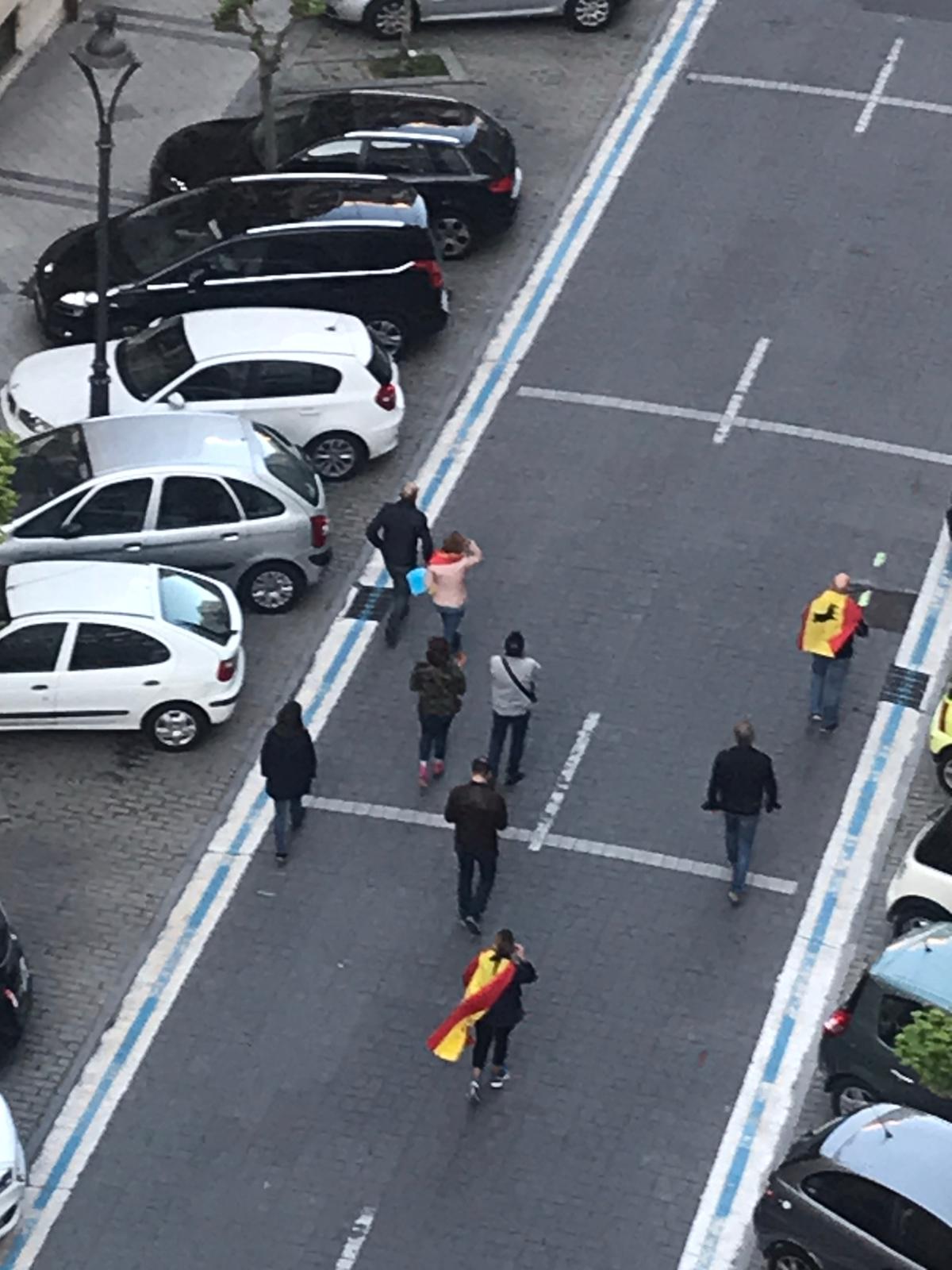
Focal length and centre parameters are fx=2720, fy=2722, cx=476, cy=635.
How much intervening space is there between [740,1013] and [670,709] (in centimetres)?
379

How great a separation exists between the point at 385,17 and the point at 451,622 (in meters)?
12.8

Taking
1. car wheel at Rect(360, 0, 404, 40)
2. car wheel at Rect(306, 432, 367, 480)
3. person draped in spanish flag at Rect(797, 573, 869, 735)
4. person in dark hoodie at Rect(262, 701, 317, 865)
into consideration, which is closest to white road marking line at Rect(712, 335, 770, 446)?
car wheel at Rect(306, 432, 367, 480)

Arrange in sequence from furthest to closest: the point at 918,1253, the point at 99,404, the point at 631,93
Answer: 1. the point at 631,93
2. the point at 99,404
3. the point at 918,1253

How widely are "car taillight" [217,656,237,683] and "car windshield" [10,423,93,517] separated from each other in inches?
100

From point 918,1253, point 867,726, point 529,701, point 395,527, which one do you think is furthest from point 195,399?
point 918,1253

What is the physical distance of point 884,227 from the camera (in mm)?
30953

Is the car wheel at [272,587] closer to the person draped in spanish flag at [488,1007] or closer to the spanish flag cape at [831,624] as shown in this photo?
the spanish flag cape at [831,624]

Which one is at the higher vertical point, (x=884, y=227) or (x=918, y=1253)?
(x=918, y=1253)

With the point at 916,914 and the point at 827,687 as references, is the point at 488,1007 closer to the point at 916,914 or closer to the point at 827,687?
the point at 916,914

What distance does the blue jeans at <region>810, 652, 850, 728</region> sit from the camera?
920 inches

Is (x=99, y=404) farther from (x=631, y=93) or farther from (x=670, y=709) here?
(x=631, y=93)

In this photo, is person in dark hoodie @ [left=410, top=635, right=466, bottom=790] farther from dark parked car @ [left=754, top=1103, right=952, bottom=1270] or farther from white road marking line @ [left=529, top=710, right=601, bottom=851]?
dark parked car @ [left=754, top=1103, right=952, bottom=1270]

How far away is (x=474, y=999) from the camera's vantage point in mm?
19203

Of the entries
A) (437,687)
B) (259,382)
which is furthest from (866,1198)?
(259,382)
